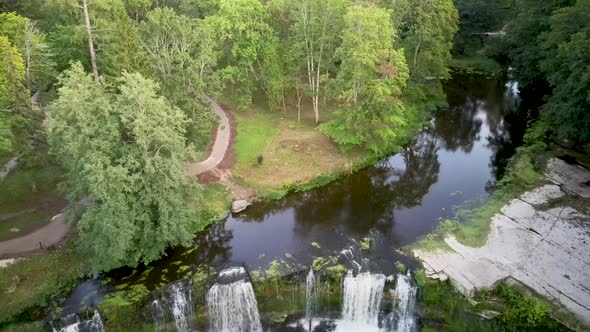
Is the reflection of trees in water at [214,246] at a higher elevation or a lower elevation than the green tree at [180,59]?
lower

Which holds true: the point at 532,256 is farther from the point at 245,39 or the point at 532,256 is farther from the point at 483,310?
the point at 245,39

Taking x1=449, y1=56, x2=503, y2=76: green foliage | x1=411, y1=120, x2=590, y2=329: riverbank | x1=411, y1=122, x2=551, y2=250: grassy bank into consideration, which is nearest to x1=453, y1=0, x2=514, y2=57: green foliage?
x1=449, y1=56, x2=503, y2=76: green foliage

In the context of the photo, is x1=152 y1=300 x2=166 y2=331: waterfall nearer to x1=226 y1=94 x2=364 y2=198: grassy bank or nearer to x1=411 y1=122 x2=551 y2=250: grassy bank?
x1=226 y1=94 x2=364 y2=198: grassy bank

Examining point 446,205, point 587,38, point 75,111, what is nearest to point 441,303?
point 446,205

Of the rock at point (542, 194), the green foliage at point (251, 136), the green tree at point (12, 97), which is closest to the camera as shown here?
the green tree at point (12, 97)

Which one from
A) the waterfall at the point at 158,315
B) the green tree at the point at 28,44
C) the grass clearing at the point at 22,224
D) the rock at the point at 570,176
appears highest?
the green tree at the point at 28,44

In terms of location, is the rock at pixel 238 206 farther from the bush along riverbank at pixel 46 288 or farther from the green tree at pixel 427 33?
the green tree at pixel 427 33

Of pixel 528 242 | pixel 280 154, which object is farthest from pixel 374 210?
pixel 280 154

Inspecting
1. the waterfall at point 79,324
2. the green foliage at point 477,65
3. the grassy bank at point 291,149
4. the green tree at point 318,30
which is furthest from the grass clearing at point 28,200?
the green foliage at point 477,65
